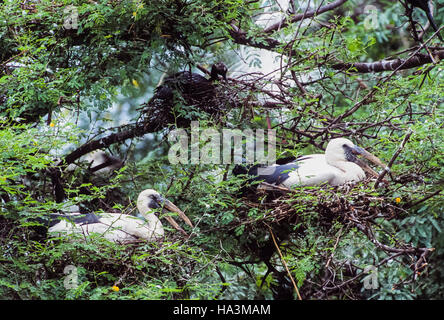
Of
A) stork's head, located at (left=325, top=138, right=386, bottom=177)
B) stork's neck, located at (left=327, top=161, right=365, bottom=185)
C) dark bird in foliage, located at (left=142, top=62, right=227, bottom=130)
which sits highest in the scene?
dark bird in foliage, located at (left=142, top=62, right=227, bottom=130)

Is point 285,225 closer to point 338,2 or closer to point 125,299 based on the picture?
point 125,299

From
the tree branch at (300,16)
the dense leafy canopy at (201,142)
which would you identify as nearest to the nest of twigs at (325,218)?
the dense leafy canopy at (201,142)

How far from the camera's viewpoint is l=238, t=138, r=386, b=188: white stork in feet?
15.9

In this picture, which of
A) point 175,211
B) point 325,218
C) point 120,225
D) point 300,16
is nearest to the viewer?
point 325,218

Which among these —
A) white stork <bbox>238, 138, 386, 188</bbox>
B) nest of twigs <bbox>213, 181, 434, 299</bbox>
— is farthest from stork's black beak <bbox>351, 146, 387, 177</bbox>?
nest of twigs <bbox>213, 181, 434, 299</bbox>

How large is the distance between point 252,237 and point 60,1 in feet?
9.00

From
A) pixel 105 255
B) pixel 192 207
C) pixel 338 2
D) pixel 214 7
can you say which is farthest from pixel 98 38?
pixel 338 2

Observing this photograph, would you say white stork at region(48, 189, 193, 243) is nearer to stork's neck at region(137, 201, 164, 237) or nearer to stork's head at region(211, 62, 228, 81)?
stork's neck at region(137, 201, 164, 237)

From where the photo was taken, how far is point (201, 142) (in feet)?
16.3

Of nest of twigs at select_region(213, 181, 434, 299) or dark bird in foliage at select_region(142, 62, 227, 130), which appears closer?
nest of twigs at select_region(213, 181, 434, 299)

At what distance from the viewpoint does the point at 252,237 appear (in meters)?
5.04

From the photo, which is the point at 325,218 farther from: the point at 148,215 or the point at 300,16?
the point at 300,16

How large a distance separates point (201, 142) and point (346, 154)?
1.23 metres

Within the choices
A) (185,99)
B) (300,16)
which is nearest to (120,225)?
(185,99)
